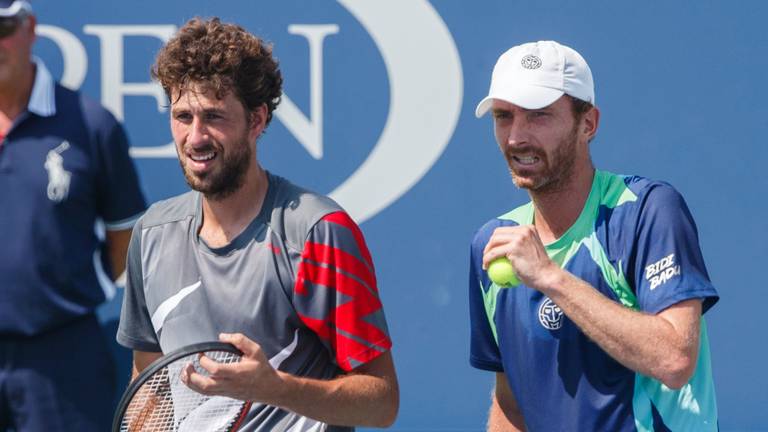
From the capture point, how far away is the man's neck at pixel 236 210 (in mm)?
2855

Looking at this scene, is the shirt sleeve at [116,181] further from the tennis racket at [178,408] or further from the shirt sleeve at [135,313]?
the tennis racket at [178,408]

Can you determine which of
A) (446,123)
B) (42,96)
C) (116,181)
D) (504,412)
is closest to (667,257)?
(504,412)

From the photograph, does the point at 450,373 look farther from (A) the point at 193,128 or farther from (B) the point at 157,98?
(A) the point at 193,128

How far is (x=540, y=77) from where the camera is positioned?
274 cm

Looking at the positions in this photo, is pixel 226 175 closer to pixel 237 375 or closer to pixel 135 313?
pixel 135 313

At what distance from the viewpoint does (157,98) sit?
389 cm

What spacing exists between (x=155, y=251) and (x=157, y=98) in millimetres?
1054

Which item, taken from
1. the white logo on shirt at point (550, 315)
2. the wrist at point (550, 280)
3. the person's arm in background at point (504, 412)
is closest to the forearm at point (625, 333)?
the wrist at point (550, 280)

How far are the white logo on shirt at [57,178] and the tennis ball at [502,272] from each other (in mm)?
1566

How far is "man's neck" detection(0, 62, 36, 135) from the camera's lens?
3.78 meters

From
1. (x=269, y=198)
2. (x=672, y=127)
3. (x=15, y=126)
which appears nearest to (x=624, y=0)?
(x=672, y=127)

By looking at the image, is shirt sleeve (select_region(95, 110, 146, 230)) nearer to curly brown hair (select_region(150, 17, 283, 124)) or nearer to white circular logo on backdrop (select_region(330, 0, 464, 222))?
white circular logo on backdrop (select_region(330, 0, 464, 222))

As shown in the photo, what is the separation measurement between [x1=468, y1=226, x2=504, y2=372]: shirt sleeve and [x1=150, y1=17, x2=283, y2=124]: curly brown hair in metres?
0.54

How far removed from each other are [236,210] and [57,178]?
3.38 feet
